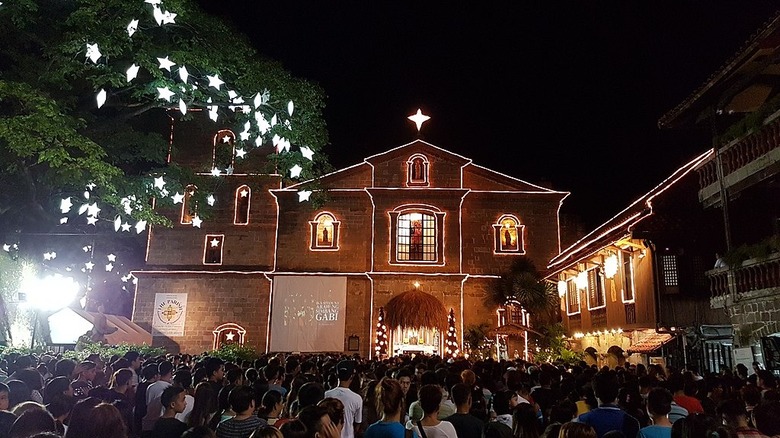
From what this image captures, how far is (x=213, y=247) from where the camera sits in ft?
98.0

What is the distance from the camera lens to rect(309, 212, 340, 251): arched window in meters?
29.0

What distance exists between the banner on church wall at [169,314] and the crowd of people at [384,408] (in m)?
19.6

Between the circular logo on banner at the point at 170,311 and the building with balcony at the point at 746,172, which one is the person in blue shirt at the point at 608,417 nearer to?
the building with balcony at the point at 746,172

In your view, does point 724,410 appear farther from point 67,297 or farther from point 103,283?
point 103,283

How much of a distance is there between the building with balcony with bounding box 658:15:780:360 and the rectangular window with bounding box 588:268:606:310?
5.91 m

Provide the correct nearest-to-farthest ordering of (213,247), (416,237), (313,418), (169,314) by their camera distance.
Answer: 1. (313,418)
2. (169,314)
3. (416,237)
4. (213,247)

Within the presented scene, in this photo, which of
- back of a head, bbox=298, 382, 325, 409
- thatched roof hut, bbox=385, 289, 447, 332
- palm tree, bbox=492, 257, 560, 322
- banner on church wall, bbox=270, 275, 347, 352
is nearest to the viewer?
back of a head, bbox=298, 382, 325, 409

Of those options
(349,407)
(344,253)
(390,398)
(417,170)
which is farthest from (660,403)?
(417,170)

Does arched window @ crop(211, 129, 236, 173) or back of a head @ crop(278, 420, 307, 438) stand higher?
arched window @ crop(211, 129, 236, 173)

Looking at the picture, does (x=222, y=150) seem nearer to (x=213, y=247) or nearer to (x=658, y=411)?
(x=213, y=247)

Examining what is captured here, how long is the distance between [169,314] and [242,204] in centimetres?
637

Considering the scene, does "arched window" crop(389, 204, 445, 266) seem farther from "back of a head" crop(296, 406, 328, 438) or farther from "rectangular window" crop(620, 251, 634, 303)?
"back of a head" crop(296, 406, 328, 438)

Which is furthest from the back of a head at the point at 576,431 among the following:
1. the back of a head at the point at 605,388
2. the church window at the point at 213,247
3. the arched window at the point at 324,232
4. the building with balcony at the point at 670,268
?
the church window at the point at 213,247

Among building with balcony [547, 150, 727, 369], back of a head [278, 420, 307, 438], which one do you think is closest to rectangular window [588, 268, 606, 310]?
building with balcony [547, 150, 727, 369]
